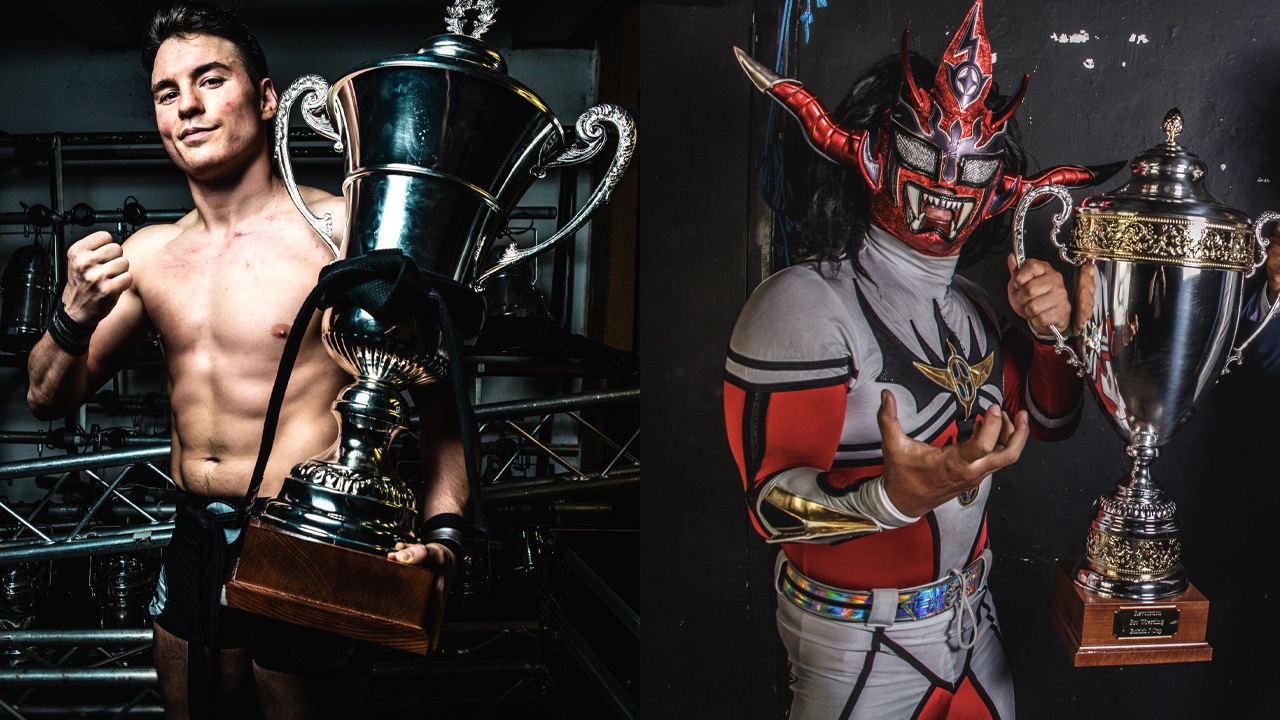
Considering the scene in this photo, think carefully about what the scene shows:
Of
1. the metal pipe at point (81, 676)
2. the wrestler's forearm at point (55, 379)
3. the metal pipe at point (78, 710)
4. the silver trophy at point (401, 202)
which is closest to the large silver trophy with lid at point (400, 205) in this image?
the silver trophy at point (401, 202)

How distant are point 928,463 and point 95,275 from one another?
4.35 feet

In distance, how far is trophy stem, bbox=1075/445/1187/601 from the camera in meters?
1.46

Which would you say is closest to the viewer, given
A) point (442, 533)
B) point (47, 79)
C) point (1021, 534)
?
point (442, 533)

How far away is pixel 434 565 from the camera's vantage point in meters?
1.07

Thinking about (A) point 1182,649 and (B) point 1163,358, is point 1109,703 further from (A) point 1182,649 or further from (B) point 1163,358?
(B) point 1163,358

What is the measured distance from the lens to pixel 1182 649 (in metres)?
1.51

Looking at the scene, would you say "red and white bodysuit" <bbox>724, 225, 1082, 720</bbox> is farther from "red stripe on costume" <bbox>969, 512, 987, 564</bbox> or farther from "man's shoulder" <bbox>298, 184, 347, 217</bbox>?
"man's shoulder" <bbox>298, 184, 347, 217</bbox>

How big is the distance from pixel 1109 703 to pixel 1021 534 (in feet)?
1.21

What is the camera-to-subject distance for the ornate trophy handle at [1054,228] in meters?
1.43

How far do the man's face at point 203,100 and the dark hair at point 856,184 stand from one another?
0.94 meters

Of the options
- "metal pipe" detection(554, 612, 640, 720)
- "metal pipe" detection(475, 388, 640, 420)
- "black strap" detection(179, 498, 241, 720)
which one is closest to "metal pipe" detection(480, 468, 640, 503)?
"metal pipe" detection(475, 388, 640, 420)

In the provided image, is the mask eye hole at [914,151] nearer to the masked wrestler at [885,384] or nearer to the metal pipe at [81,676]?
the masked wrestler at [885,384]

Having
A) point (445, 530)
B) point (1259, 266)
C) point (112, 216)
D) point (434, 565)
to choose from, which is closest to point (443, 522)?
point (445, 530)

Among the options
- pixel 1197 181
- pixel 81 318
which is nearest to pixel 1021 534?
pixel 1197 181
